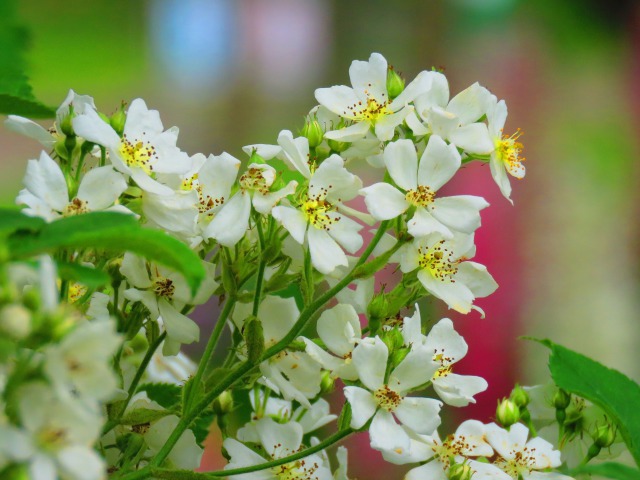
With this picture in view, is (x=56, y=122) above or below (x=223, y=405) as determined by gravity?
above

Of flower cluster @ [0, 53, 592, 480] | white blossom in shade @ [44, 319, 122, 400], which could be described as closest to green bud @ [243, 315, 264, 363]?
flower cluster @ [0, 53, 592, 480]

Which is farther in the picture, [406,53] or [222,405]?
[406,53]

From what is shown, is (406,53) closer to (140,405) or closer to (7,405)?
(140,405)

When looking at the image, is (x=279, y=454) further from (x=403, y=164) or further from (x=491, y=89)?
(x=491, y=89)

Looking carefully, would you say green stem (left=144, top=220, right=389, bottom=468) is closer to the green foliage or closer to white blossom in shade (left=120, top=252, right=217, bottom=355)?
white blossom in shade (left=120, top=252, right=217, bottom=355)

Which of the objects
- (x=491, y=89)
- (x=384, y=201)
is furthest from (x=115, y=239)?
(x=491, y=89)

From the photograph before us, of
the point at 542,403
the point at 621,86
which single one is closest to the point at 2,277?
the point at 542,403
